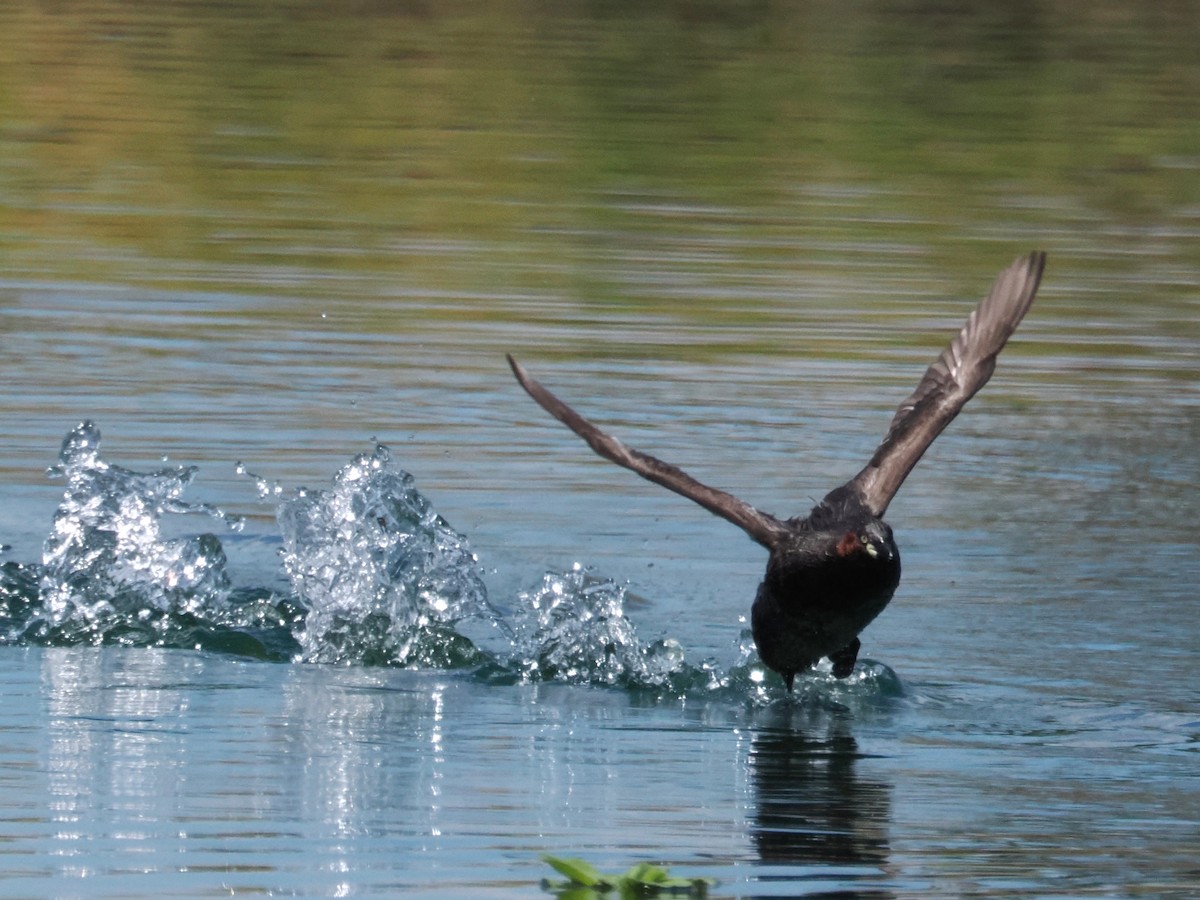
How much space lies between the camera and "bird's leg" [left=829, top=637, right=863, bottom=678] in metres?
7.26

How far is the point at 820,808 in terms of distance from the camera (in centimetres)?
615

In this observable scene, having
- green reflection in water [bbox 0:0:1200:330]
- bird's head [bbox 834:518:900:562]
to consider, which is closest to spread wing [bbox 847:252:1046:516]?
bird's head [bbox 834:518:900:562]

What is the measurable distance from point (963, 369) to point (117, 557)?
2.66 meters

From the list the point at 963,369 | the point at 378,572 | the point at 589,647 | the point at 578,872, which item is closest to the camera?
the point at 578,872

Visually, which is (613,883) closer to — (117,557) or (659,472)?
(659,472)

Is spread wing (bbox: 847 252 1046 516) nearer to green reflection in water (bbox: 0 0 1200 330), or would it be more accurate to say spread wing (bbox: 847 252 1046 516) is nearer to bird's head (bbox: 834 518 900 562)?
bird's head (bbox: 834 518 900 562)

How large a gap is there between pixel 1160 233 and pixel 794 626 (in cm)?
1117

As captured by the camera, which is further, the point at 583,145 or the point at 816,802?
the point at 583,145

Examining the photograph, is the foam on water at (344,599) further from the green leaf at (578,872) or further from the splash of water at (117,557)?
the green leaf at (578,872)

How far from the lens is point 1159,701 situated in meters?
7.31

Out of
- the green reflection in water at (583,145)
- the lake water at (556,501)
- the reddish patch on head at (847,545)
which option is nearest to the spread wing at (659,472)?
the reddish patch on head at (847,545)

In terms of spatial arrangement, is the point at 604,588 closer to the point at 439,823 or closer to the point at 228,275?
the point at 439,823

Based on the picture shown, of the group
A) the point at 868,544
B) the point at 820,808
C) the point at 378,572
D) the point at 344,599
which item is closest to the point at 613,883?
the point at 820,808

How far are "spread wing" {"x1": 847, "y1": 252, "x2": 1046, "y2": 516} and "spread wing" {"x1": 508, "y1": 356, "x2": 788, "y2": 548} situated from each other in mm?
601
